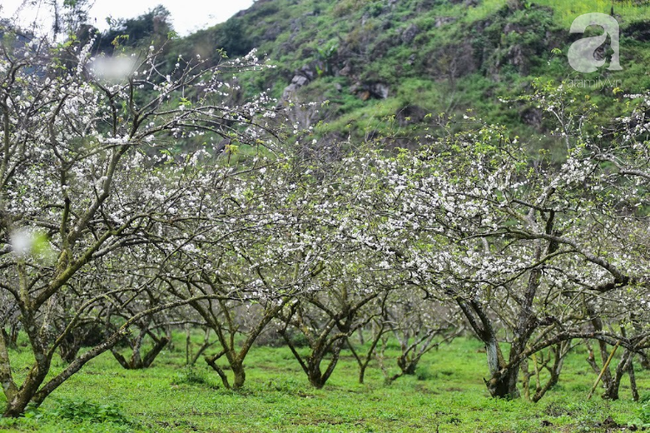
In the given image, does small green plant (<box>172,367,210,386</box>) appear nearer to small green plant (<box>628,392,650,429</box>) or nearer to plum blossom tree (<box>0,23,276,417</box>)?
plum blossom tree (<box>0,23,276,417</box>)

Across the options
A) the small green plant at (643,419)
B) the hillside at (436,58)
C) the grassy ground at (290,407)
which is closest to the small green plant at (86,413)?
the grassy ground at (290,407)

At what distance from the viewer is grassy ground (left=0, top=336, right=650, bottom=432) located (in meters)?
9.94

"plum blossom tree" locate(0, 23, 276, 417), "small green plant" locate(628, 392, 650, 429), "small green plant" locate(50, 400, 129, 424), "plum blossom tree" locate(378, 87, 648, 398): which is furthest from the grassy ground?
"plum blossom tree" locate(378, 87, 648, 398)

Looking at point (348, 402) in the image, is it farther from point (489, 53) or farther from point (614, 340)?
point (489, 53)

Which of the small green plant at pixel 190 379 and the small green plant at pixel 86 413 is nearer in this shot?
the small green plant at pixel 86 413

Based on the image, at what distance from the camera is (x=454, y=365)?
28312 millimetres

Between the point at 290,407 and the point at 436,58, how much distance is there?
64.0 meters

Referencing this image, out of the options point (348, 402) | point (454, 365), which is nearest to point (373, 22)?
point (454, 365)

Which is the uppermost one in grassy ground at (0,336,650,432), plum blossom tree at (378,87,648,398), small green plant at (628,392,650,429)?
plum blossom tree at (378,87,648,398)

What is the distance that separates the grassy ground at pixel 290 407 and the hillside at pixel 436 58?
28709mm

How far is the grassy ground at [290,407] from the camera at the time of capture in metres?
9.94

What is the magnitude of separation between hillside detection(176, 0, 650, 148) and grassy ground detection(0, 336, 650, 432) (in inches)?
1130

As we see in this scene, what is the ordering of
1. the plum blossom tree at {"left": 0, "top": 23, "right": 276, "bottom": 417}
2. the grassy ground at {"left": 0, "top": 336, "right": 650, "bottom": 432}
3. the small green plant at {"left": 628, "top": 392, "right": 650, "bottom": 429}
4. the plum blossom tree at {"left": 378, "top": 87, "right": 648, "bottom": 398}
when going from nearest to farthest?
the plum blossom tree at {"left": 0, "top": 23, "right": 276, "bottom": 417}, the small green plant at {"left": 628, "top": 392, "right": 650, "bottom": 429}, the grassy ground at {"left": 0, "top": 336, "right": 650, "bottom": 432}, the plum blossom tree at {"left": 378, "top": 87, "right": 648, "bottom": 398}

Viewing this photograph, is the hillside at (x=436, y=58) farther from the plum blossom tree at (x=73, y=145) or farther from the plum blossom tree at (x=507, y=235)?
the plum blossom tree at (x=73, y=145)
